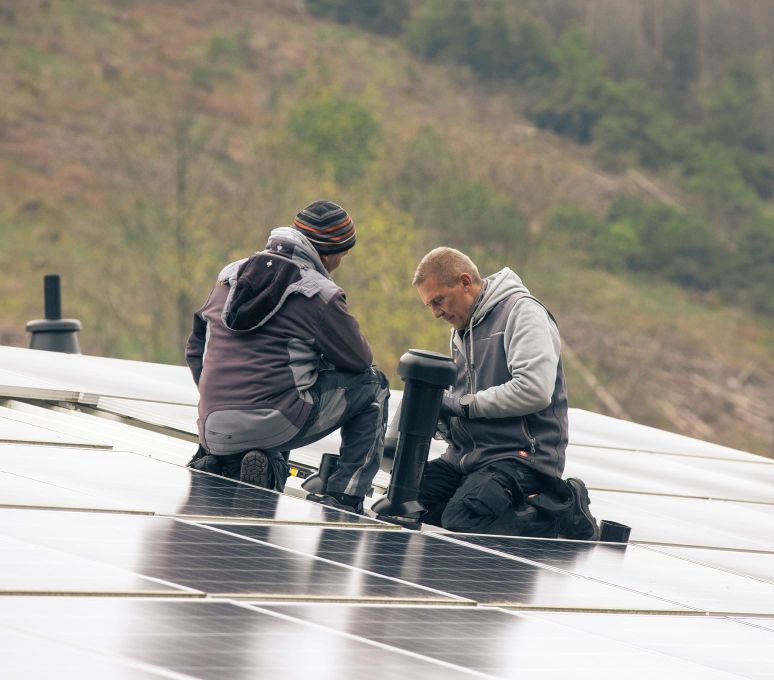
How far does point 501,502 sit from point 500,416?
0.41 m

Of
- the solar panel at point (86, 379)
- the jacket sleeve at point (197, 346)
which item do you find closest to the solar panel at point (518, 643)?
the jacket sleeve at point (197, 346)

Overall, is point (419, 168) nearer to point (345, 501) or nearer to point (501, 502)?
point (345, 501)

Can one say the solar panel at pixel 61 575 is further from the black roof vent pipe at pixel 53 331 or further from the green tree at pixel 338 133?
the green tree at pixel 338 133

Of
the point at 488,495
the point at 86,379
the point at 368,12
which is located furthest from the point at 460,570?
the point at 368,12

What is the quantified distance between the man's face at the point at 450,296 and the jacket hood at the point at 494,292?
4 centimetres

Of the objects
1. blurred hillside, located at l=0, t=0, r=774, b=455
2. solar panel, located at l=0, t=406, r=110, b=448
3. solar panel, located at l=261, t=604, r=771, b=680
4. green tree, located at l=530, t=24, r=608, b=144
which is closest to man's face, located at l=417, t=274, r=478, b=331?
solar panel, located at l=0, t=406, r=110, b=448

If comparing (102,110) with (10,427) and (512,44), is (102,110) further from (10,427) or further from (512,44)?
(10,427)

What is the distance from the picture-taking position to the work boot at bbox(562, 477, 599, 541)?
23.0 feet

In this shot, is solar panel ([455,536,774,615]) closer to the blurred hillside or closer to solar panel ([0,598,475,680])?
solar panel ([0,598,475,680])

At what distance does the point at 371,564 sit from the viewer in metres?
5.38

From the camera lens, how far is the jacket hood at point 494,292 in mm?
7039

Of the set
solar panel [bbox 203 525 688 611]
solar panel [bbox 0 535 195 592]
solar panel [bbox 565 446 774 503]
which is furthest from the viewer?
solar panel [bbox 565 446 774 503]

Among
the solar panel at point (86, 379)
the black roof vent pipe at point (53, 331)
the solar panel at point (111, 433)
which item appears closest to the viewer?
the solar panel at point (111, 433)

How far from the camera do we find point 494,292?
705cm
